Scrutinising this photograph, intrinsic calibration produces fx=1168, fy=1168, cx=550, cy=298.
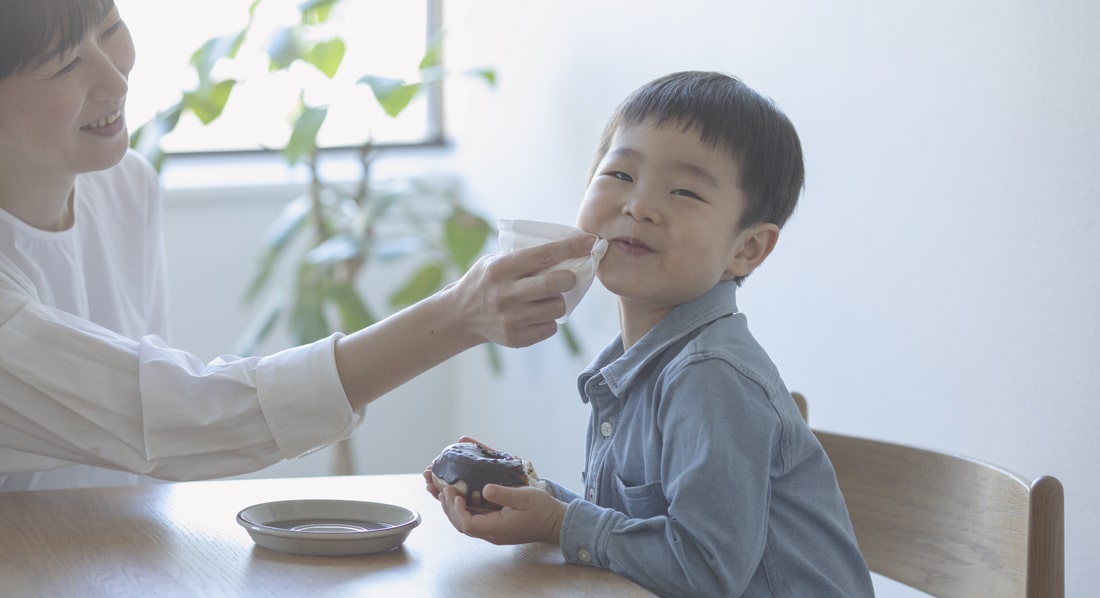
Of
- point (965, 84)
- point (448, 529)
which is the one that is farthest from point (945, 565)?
point (965, 84)

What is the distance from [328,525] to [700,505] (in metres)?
0.36

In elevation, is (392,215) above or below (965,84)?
below

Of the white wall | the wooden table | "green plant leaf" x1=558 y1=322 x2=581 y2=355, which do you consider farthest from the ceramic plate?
"green plant leaf" x1=558 y1=322 x2=581 y2=355

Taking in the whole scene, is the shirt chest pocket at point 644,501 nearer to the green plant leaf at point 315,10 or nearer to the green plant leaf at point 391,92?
the green plant leaf at point 391,92

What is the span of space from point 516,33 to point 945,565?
213cm

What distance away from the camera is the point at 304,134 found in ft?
8.79

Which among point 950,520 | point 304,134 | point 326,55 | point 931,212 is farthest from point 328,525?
point 326,55

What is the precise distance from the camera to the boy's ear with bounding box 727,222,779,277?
119cm

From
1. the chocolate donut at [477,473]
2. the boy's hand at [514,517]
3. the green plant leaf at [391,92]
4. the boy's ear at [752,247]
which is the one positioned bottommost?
the boy's hand at [514,517]

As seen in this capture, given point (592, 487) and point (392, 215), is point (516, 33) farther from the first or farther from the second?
point (592, 487)

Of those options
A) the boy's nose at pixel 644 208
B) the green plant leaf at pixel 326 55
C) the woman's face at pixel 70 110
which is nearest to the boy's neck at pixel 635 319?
the boy's nose at pixel 644 208

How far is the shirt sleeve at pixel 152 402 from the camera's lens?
3.93 ft

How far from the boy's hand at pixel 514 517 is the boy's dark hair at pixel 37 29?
0.71 meters

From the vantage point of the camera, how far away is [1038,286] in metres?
1.39
